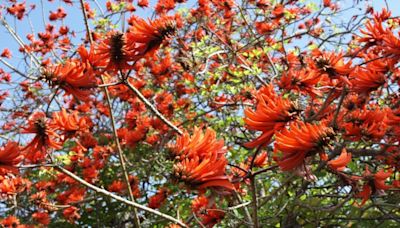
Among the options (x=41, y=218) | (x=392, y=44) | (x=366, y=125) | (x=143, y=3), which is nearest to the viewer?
(x=392, y=44)

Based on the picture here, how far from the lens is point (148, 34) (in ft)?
4.77

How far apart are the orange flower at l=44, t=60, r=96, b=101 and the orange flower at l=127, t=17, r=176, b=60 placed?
17 cm

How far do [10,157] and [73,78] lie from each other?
0.97 ft

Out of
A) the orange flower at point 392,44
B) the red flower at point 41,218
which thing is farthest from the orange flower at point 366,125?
the red flower at point 41,218

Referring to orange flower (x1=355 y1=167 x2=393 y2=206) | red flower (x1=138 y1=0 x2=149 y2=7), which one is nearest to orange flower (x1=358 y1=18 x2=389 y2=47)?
orange flower (x1=355 y1=167 x2=393 y2=206)

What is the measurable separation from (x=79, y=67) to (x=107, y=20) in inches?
171

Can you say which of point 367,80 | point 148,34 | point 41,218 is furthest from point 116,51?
point 41,218

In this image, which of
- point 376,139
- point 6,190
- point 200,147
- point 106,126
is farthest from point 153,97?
point 200,147

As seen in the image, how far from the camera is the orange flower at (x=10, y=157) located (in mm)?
1340

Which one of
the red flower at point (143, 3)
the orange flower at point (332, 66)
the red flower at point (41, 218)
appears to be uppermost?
the red flower at point (143, 3)

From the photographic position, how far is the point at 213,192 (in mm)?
1144

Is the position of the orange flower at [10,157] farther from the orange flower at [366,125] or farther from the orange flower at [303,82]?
the orange flower at [366,125]

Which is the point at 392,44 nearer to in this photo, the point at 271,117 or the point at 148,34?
the point at 271,117

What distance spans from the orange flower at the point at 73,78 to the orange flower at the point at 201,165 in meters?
0.43
